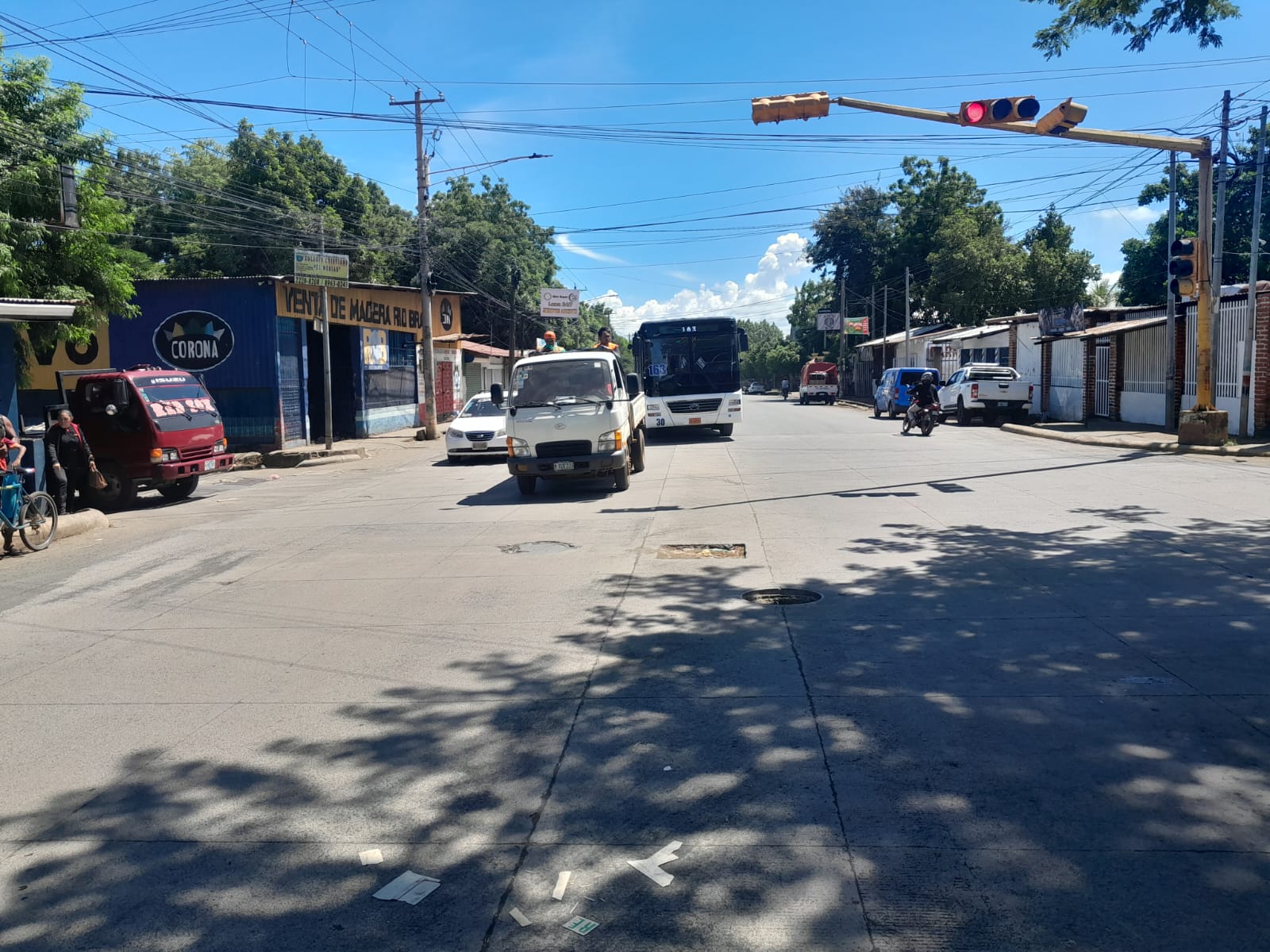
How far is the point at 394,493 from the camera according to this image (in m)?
16.7

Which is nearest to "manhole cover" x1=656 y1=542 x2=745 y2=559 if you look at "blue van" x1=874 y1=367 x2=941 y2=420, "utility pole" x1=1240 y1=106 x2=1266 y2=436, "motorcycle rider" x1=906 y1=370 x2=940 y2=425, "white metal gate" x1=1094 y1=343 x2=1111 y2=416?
"utility pole" x1=1240 y1=106 x2=1266 y2=436

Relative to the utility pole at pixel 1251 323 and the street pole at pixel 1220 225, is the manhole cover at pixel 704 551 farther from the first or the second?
the utility pole at pixel 1251 323

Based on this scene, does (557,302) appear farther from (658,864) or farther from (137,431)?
(658,864)

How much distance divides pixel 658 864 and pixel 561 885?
0.37 m

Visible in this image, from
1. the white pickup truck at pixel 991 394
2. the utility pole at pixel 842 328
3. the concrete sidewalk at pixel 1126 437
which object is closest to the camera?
the concrete sidewalk at pixel 1126 437

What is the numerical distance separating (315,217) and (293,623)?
37.1 metres

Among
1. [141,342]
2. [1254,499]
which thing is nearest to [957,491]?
[1254,499]

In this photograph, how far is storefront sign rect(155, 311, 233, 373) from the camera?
26.1m

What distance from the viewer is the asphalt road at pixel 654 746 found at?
347 centimetres

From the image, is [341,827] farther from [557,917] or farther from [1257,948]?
[1257,948]

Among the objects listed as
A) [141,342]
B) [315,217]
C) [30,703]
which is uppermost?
[315,217]

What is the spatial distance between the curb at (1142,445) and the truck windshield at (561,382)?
11.8 m

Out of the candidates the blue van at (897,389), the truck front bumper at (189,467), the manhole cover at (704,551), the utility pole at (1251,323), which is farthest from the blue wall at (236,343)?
the utility pole at (1251,323)

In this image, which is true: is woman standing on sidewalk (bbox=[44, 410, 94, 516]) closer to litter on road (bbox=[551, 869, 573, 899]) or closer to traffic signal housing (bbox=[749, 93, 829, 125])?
traffic signal housing (bbox=[749, 93, 829, 125])
